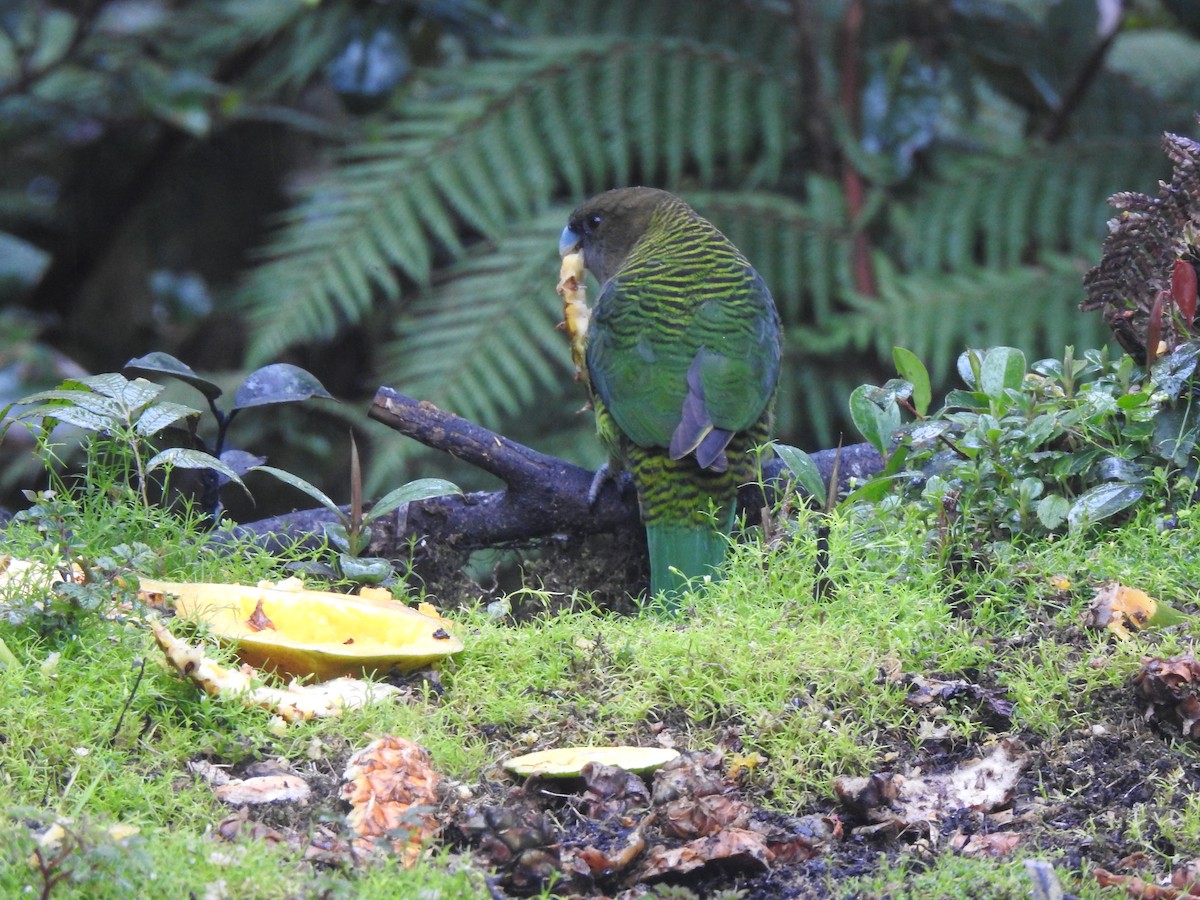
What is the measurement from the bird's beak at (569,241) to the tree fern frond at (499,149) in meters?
1.24

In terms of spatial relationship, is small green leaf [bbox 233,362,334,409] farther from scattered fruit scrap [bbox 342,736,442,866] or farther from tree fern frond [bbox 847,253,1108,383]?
tree fern frond [bbox 847,253,1108,383]

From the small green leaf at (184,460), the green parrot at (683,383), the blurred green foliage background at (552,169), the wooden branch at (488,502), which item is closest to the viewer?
the small green leaf at (184,460)

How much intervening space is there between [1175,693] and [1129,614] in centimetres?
24

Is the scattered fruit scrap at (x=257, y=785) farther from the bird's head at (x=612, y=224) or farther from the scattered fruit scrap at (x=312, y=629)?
the bird's head at (x=612, y=224)

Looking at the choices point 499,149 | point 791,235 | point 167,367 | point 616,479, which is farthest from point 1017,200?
point 167,367

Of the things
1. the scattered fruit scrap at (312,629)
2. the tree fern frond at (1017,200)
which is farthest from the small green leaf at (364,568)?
the tree fern frond at (1017,200)

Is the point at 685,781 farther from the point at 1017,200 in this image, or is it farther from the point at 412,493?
the point at 1017,200

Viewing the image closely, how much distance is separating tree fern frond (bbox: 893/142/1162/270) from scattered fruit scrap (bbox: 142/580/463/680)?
367 cm

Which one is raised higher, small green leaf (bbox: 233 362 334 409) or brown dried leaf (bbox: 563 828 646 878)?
small green leaf (bbox: 233 362 334 409)

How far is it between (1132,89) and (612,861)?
5.33 m

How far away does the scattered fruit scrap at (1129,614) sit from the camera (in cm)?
205

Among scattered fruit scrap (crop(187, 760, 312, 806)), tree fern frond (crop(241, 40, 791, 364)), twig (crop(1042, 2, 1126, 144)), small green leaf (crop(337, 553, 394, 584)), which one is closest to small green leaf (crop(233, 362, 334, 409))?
small green leaf (crop(337, 553, 394, 584))

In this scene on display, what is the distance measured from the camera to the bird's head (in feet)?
12.9

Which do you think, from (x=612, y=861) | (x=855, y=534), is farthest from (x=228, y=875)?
(x=855, y=534)
